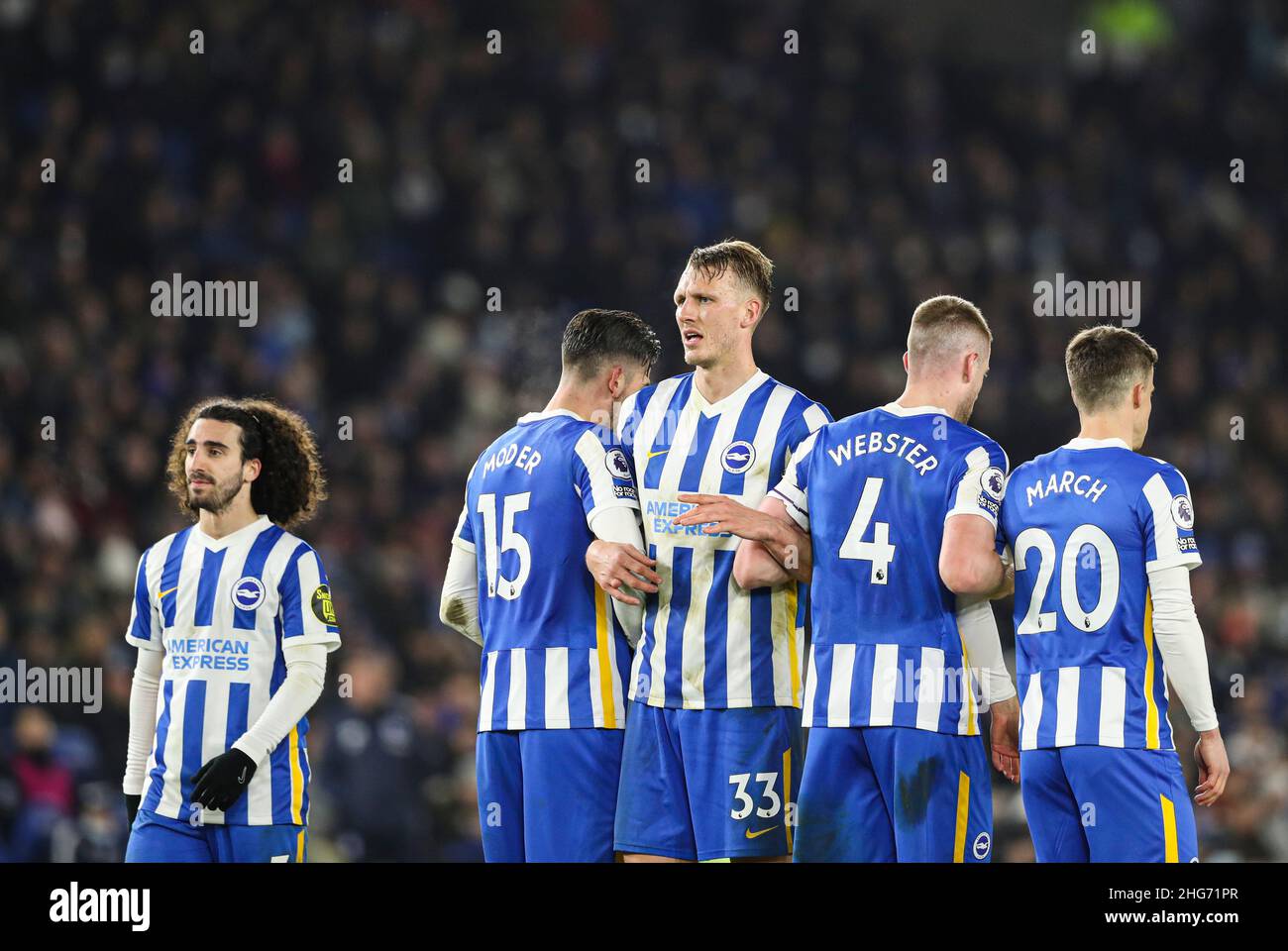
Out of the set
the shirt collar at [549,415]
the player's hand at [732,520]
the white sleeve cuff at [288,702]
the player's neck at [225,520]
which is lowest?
the white sleeve cuff at [288,702]

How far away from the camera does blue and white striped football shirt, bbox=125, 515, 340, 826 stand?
496cm

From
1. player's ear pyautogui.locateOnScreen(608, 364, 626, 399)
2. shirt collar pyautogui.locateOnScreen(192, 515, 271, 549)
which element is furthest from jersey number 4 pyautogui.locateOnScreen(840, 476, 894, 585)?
shirt collar pyautogui.locateOnScreen(192, 515, 271, 549)

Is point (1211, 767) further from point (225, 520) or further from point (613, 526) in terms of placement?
point (225, 520)

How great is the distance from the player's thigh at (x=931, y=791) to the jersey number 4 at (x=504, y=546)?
1.20 metres

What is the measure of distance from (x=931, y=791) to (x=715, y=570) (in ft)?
3.01

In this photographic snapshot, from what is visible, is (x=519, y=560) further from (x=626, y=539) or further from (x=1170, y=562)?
(x=1170, y=562)

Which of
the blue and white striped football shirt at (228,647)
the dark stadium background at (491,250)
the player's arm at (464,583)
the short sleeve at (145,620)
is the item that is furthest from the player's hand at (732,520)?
the dark stadium background at (491,250)

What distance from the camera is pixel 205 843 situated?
16.2 feet

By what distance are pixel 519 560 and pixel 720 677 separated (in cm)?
76

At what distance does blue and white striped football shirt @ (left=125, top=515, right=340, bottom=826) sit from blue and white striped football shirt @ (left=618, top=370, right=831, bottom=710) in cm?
108

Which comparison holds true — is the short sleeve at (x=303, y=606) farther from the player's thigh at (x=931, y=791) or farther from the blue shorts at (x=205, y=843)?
the player's thigh at (x=931, y=791)

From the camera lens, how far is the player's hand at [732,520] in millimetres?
4754

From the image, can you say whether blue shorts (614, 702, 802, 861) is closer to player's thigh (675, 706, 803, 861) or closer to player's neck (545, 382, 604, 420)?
player's thigh (675, 706, 803, 861)
